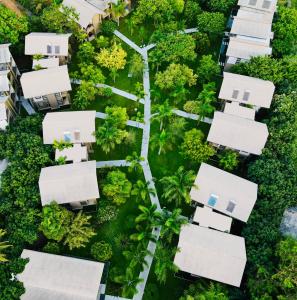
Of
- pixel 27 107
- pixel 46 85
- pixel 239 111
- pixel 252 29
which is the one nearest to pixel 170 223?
pixel 239 111

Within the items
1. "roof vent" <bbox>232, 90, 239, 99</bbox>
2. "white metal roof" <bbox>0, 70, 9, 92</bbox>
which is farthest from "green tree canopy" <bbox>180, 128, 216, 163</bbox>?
"white metal roof" <bbox>0, 70, 9, 92</bbox>

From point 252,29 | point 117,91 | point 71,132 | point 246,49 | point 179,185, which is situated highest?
point 252,29

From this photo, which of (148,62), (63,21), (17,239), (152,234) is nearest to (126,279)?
(152,234)

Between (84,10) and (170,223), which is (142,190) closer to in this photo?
(170,223)

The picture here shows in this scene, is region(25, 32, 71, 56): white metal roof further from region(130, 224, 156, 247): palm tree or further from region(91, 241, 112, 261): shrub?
region(91, 241, 112, 261): shrub

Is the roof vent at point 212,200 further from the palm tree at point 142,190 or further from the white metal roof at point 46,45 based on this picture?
the white metal roof at point 46,45

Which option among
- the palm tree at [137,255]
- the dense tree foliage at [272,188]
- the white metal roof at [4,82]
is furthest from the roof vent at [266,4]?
the palm tree at [137,255]
